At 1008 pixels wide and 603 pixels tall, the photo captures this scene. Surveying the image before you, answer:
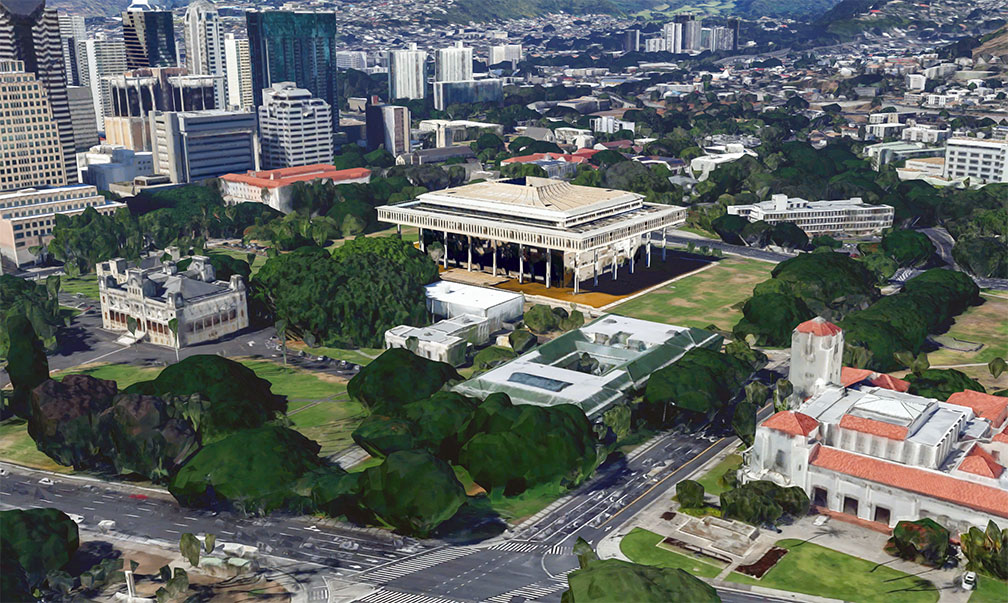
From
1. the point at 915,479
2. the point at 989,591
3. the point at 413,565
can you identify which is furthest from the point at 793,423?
the point at 413,565

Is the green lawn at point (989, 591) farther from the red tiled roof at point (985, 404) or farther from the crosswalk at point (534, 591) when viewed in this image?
the crosswalk at point (534, 591)

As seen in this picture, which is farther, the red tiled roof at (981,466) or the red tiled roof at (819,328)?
the red tiled roof at (819,328)

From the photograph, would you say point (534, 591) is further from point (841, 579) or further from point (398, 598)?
point (841, 579)

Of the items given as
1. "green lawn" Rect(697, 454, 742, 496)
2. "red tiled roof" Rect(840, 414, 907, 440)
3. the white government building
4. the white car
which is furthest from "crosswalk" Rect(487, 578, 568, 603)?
"red tiled roof" Rect(840, 414, 907, 440)

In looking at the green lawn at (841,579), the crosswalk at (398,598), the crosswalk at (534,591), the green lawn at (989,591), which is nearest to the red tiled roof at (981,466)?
the green lawn at (989,591)

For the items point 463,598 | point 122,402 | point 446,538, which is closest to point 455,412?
point 446,538

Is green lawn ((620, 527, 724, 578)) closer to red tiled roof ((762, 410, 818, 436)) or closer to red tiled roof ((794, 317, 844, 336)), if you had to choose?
red tiled roof ((762, 410, 818, 436))
